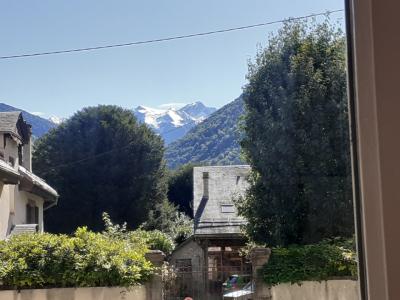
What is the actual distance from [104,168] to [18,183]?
0.27 m

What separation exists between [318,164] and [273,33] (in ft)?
1.25

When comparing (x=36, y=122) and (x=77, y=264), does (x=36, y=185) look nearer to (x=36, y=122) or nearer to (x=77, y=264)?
(x=36, y=122)

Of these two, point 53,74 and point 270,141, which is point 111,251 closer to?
point 270,141

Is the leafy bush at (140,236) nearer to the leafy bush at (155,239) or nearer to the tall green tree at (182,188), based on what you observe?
the leafy bush at (155,239)

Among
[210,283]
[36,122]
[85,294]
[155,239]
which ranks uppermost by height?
[36,122]

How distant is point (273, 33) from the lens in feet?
4.45

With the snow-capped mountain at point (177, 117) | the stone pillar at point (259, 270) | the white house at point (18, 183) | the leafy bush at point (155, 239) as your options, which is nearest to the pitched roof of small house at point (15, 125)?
the white house at point (18, 183)

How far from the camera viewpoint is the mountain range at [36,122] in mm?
1164

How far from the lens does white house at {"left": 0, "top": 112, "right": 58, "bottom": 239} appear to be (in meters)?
1.34

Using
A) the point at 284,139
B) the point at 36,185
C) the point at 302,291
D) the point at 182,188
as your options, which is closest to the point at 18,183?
the point at 36,185

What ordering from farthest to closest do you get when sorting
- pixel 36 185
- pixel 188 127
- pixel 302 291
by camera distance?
→ pixel 302 291
pixel 36 185
pixel 188 127

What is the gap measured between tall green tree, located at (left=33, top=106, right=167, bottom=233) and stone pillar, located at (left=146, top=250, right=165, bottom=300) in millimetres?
828

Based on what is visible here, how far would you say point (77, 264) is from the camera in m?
2.73

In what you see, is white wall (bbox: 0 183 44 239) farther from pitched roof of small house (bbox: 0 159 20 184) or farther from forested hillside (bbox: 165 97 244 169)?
forested hillside (bbox: 165 97 244 169)
